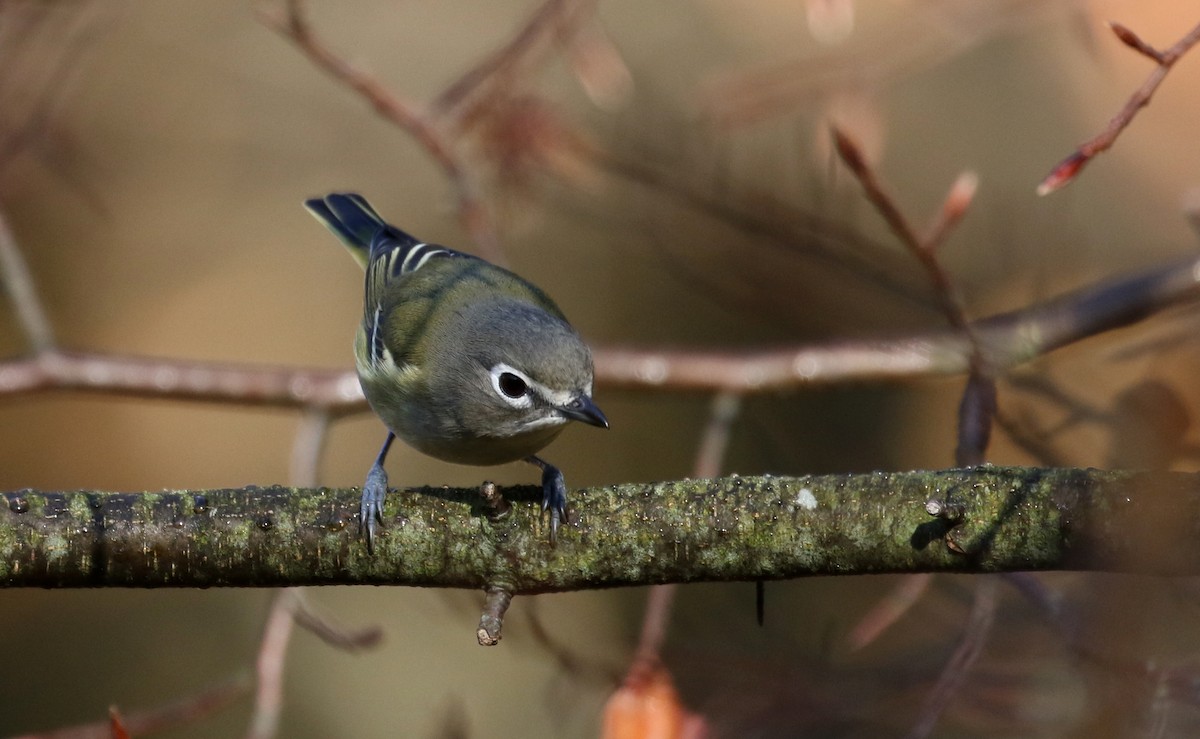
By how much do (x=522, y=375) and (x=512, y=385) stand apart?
7 cm

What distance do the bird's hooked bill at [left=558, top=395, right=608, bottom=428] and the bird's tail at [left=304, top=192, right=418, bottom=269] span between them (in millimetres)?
2275

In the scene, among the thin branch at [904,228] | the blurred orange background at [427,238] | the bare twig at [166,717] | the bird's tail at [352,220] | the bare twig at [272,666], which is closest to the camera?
the thin branch at [904,228]

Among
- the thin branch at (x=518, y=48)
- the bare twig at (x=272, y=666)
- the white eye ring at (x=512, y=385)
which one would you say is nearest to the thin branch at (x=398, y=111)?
the thin branch at (x=518, y=48)

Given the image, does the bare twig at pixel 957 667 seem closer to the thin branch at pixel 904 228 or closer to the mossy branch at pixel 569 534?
the mossy branch at pixel 569 534

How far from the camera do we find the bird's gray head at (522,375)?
11.2ft

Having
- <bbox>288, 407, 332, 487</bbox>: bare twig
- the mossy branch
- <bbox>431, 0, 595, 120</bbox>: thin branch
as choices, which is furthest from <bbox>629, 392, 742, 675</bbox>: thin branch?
<bbox>431, 0, 595, 120</bbox>: thin branch

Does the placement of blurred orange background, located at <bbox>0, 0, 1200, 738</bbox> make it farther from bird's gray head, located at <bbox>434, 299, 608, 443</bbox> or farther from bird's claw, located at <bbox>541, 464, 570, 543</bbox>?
bird's claw, located at <bbox>541, 464, 570, 543</bbox>

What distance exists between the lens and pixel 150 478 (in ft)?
26.8

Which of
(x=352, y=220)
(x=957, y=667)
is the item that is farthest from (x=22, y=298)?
(x=957, y=667)

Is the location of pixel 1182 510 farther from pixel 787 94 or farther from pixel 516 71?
pixel 516 71

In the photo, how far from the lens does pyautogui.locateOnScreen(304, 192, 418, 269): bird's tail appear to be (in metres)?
5.43

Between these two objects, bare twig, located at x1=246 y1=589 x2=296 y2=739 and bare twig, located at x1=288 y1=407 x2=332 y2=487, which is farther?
bare twig, located at x1=288 y1=407 x2=332 y2=487

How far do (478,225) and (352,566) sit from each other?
77.0 inches

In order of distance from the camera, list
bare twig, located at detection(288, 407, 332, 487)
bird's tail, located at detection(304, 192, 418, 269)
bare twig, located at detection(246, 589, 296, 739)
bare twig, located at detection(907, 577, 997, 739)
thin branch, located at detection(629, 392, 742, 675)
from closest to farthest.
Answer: bare twig, located at detection(907, 577, 997, 739)
thin branch, located at detection(629, 392, 742, 675)
bare twig, located at detection(246, 589, 296, 739)
bare twig, located at detection(288, 407, 332, 487)
bird's tail, located at detection(304, 192, 418, 269)
